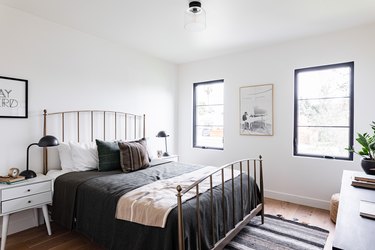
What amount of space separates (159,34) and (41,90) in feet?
5.73

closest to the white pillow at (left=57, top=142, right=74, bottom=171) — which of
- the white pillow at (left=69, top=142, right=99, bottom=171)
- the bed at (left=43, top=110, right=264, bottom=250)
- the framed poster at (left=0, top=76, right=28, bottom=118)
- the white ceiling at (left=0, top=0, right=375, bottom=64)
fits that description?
the white pillow at (left=69, top=142, right=99, bottom=171)

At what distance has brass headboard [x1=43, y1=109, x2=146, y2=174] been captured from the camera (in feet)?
9.31

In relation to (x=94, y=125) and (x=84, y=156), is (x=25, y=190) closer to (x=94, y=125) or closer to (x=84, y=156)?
(x=84, y=156)

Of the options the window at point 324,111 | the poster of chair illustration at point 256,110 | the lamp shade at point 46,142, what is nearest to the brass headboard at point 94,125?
the lamp shade at point 46,142

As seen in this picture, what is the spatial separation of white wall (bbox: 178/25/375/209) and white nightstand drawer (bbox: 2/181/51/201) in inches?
110

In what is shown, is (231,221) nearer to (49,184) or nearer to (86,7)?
(49,184)

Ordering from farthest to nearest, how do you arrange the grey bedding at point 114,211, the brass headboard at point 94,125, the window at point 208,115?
the window at point 208,115, the brass headboard at point 94,125, the grey bedding at point 114,211

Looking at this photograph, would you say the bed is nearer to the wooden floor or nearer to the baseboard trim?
the wooden floor

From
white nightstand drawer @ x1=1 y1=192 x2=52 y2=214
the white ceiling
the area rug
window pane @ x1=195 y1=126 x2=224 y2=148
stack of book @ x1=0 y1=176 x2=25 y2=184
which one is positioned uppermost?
the white ceiling

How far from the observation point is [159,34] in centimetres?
313

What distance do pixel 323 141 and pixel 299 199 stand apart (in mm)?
966

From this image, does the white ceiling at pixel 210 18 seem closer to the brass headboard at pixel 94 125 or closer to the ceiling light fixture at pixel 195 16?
the ceiling light fixture at pixel 195 16

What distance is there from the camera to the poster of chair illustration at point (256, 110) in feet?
11.7

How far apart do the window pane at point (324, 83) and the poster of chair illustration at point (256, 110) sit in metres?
0.48
